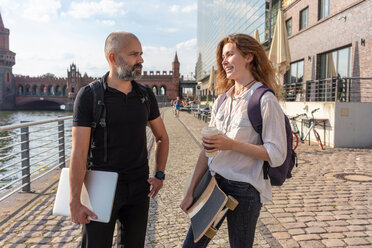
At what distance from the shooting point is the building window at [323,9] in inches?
564

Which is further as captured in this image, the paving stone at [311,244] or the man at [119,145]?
the paving stone at [311,244]

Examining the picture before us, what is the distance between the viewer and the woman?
174 centimetres

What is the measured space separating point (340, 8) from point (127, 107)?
530 inches

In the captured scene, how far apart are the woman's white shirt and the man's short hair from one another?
72cm

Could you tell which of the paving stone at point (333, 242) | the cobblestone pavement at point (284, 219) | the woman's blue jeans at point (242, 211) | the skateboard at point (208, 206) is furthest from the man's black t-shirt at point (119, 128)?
the paving stone at point (333, 242)

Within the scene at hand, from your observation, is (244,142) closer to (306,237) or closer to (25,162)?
(306,237)

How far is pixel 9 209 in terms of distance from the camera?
4199mm

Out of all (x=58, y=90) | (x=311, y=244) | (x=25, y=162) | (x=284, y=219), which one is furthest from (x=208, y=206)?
(x=58, y=90)

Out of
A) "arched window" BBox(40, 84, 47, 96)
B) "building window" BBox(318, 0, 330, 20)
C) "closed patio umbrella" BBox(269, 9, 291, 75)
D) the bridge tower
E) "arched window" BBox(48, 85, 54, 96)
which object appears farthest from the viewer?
"arched window" BBox(48, 85, 54, 96)

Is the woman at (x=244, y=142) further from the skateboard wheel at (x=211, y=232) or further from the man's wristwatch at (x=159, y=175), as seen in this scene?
the man's wristwatch at (x=159, y=175)

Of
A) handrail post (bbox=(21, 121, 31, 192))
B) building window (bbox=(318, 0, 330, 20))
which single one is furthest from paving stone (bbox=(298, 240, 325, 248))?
building window (bbox=(318, 0, 330, 20))

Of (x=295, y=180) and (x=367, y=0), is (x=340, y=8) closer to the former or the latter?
(x=367, y=0)

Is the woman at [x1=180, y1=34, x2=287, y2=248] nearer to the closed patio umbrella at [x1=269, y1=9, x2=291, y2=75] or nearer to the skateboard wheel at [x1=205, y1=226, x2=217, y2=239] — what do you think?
the skateboard wheel at [x1=205, y1=226, x2=217, y2=239]

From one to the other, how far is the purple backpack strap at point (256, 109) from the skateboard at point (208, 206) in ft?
1.24
